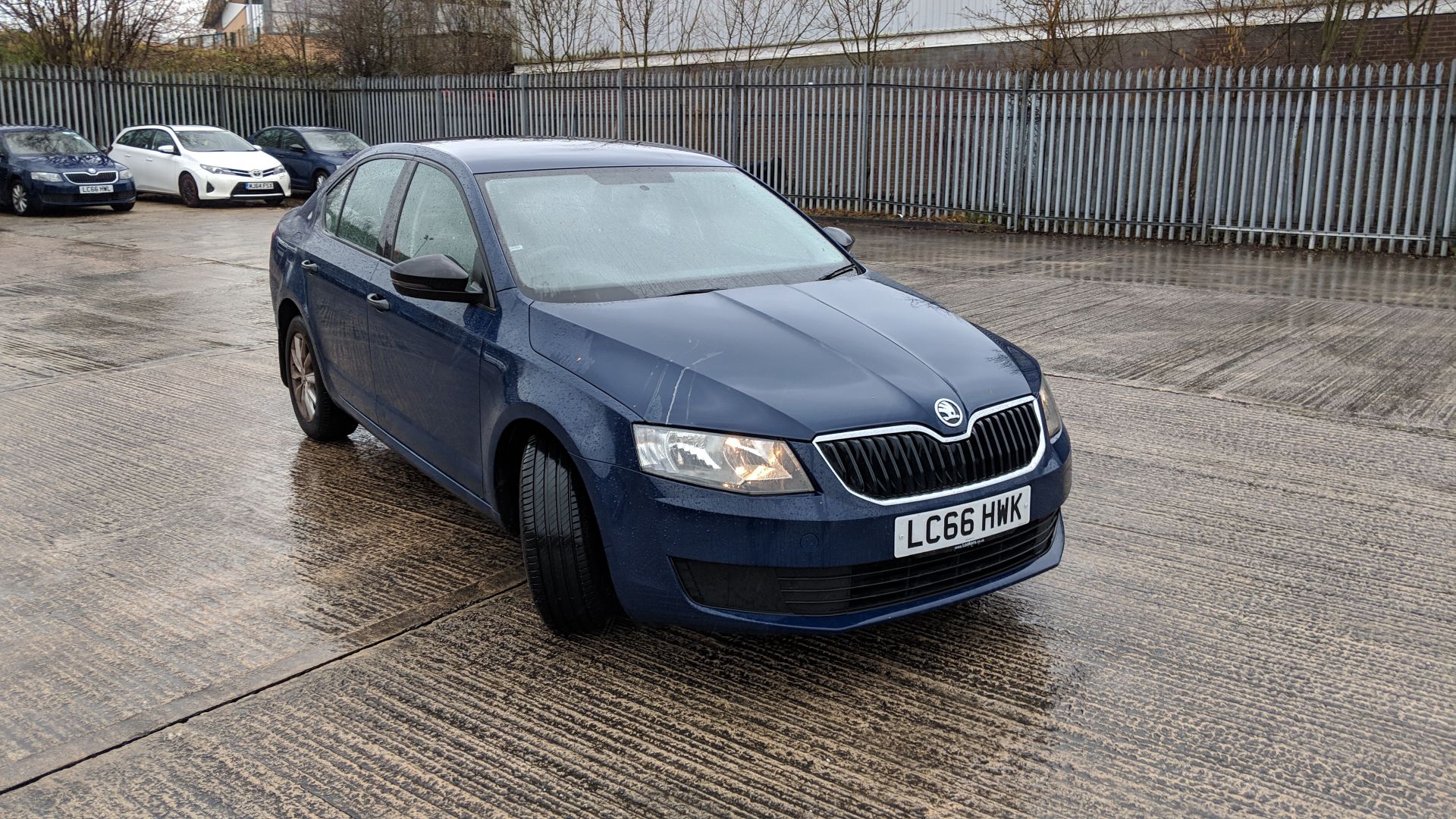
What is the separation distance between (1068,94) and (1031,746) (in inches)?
619

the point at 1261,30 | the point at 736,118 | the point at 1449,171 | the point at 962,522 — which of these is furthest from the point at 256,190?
the point at 962,522

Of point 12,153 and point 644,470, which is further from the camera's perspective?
point 12,153

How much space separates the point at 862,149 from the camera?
20.2 meters

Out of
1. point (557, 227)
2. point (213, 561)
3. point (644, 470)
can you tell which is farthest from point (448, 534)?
point (644, 470)

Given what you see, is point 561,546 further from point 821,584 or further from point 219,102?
point 219,102

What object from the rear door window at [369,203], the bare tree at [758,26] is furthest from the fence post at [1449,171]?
the bare tree at [758,26]

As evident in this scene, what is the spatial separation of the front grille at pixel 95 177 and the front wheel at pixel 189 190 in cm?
162

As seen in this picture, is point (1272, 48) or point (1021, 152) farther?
point (1272, 48)

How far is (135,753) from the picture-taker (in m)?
3.35

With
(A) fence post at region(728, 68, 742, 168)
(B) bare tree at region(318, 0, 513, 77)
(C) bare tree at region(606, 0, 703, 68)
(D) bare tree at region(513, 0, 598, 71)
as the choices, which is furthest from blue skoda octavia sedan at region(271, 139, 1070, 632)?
(B) bare tree at region(318, 0, 513, 77)

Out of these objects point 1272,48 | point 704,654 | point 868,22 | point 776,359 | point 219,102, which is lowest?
point 704,654

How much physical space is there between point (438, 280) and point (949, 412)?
184 cm

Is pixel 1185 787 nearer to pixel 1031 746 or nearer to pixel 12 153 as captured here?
pixel 1031 746

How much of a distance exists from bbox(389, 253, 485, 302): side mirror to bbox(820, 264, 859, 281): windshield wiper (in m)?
1.33
